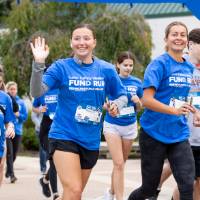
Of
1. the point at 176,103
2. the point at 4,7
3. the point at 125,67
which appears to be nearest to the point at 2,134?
the point at 125,67

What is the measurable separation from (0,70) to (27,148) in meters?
13.9

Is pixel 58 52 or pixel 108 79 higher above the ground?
pixel 108 79

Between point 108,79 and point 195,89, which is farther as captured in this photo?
point 195,89

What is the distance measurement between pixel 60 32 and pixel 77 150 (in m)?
19.4

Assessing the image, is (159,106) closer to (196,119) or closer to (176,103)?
(176,103)

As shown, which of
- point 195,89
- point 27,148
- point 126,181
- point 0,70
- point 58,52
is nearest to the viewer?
point 195,89

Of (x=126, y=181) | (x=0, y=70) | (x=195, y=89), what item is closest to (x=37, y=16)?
(x=126, y=181)

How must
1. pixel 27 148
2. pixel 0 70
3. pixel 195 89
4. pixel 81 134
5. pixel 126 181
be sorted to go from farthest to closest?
pixel 27 148 → pixel 126 181 → pixel 0 70 → pixel 195 89 → pixel 81 134

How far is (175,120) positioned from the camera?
22.9ft

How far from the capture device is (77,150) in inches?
257

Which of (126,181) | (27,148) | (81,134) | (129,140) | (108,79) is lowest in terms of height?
(27,148)

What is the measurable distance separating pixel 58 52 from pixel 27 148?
11.6 ft

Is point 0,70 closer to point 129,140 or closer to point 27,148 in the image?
point 129,140

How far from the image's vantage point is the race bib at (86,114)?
256 inches
